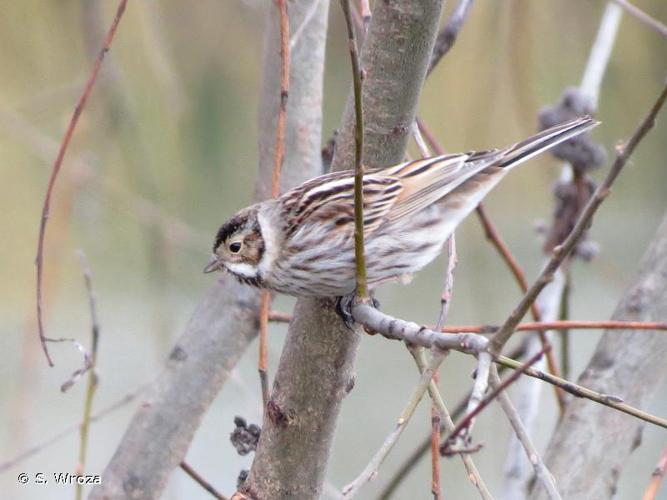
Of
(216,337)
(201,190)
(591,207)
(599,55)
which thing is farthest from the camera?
(201,190)

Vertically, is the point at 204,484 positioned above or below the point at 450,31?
below

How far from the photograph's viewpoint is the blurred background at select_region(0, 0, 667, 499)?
387 centimetres

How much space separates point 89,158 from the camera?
4020 millimetres

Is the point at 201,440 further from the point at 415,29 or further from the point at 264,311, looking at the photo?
the point at 415,29

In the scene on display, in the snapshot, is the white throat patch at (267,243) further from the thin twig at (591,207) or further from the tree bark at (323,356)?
the thin twig at (591,207)

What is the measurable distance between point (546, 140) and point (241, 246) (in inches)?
34.6

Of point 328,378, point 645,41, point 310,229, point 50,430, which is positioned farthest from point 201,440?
point 328,378

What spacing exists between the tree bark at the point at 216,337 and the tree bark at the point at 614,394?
949mm

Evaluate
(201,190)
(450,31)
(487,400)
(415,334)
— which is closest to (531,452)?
(487,400)

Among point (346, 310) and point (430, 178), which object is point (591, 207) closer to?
point (346, 310)

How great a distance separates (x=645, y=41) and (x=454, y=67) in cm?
95

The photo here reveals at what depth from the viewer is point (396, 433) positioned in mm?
1462

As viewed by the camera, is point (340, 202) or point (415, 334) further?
point (340, 202)

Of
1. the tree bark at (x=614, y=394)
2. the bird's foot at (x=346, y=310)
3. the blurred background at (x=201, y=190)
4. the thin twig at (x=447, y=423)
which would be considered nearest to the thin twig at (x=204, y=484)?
the blurred background at (x=201, y=190)
